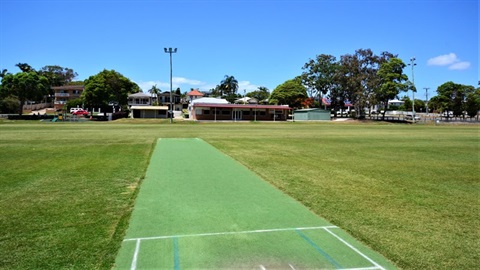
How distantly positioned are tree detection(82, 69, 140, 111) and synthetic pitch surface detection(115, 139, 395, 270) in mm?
57406

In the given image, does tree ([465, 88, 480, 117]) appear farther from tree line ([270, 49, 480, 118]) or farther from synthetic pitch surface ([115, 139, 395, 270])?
synthetic pitch surface ([115, 139, 395, 270])

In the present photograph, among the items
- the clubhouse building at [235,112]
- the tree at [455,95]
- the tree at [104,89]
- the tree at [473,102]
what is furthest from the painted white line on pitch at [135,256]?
the tree at [455,95]

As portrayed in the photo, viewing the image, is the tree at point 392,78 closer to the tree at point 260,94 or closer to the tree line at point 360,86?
the tree line at point 360,86

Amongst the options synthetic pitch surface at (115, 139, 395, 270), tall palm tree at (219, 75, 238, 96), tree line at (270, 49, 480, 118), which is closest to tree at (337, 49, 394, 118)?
tree line at (270, 49, 480, 118)

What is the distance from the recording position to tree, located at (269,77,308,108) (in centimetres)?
8100

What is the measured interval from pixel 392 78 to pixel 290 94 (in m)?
23.7

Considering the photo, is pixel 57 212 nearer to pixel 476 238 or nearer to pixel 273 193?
pixel 273 193

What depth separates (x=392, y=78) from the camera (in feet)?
214

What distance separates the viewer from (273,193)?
7938 millimetres

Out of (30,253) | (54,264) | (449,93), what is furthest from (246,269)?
→ (449,93)

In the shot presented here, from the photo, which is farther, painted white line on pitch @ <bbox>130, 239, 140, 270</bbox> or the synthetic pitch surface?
the synthetic pitch surface

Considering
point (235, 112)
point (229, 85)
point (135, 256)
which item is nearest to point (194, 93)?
point (229, 85)

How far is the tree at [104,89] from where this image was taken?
60134 millimetres

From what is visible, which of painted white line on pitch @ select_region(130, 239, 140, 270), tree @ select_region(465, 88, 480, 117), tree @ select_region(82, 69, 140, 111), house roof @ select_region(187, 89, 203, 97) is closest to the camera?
painted white line on pitch @ select_region(130, 239, 140, 270)
